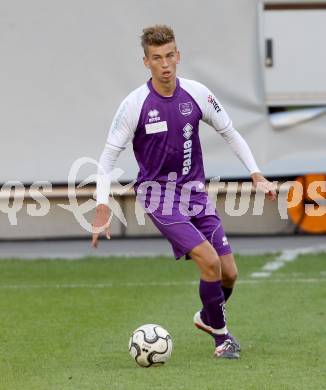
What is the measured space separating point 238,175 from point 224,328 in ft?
22.8

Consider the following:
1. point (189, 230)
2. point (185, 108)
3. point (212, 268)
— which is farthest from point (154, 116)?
point (212, 268)

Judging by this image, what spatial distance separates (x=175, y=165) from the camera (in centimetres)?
779

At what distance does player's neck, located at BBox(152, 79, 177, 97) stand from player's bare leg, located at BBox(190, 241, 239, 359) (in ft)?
3.26

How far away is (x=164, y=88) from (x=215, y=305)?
143 centimetres

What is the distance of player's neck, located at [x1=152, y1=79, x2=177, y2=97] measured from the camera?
7.74 m

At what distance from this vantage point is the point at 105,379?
6809mm

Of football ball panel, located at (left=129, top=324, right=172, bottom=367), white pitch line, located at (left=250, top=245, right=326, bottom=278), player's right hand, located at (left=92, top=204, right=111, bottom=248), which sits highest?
player's right hand, located at (left=92, top=204, right=111, bottom=248)

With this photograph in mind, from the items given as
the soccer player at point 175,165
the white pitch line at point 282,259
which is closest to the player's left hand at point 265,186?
the soccer player at point 175,165

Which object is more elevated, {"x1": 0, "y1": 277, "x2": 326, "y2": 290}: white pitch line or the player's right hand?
the player's right hand

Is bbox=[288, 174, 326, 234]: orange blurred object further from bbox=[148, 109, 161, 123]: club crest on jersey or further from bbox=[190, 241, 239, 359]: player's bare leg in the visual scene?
bbox=[148, 109, 161, 123]: club crest on jersey

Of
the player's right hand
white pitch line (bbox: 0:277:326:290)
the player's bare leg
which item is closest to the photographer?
the player's right hand

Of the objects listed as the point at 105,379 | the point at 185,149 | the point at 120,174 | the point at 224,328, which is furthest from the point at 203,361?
the point at 120,174

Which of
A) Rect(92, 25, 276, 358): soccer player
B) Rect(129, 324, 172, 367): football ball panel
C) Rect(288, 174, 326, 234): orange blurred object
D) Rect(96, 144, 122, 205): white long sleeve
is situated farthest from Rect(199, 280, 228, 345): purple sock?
Rect(288, 174, 326, 234): orange blurred object

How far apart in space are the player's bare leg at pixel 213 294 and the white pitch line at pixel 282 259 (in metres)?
4.28
